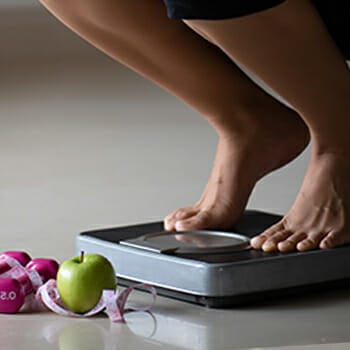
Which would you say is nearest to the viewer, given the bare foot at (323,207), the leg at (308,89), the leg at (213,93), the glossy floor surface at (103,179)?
the glossy floor surface at (103,179)

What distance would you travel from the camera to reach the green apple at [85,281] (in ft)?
6.14

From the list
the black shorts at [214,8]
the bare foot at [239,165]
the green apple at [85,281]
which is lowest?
the green apple at [85,281]

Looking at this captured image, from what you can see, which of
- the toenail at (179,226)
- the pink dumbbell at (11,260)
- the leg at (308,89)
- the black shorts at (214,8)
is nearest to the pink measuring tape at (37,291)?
the pink dumbbell at (11,260)

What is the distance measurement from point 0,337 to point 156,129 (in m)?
2.10

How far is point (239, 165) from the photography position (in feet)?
7.18

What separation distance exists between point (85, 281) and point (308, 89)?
0.49 meters

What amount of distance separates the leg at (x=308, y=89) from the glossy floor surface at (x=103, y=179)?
12 centimetres

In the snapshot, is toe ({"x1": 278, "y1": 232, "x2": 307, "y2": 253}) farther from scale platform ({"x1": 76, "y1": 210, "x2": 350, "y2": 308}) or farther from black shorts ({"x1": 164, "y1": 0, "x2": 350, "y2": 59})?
black shorts ({"x1": 164, "y1": 0, "x2": 350, "y2": 59})

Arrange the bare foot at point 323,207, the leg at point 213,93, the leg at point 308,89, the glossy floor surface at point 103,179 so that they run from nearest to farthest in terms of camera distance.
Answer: the glossy floor surface at point 103,179 → the leg at point 308,89 → the bare foot at point 323,207 → the leg at point 213,93

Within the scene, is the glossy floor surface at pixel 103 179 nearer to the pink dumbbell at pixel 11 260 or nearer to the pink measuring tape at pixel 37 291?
the pink measuring tape at pixel 37 291

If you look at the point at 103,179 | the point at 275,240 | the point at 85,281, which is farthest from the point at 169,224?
the point at 103,179

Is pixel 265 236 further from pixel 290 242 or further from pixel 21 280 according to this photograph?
pixel 21 280

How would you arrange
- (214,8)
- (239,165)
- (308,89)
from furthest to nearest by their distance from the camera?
(239,165), (308,89), (214,8)

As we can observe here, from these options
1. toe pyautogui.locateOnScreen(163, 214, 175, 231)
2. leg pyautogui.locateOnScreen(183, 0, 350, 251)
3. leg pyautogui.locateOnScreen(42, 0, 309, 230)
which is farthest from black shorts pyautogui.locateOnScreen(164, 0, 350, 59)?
toe pyautogui.locateOnScreen(163, 214, 175, 231)
